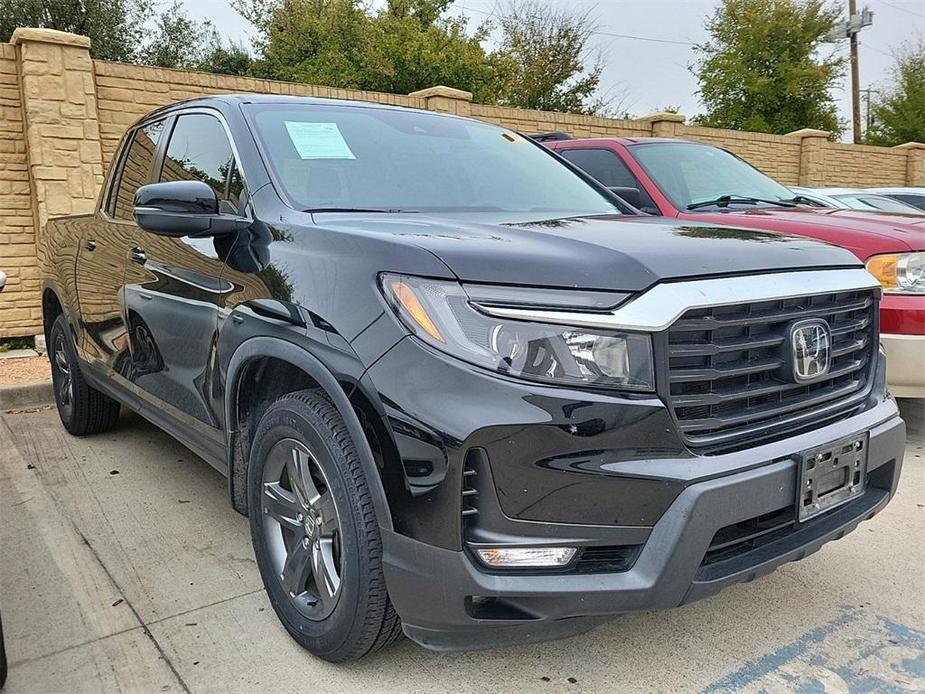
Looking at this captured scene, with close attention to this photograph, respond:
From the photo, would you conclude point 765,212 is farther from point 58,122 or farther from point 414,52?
point 414,52

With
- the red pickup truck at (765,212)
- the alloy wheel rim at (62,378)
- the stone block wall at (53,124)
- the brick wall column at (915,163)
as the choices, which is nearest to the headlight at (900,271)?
the red pickup truck at (765,212)

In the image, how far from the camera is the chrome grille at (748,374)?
1887 mm

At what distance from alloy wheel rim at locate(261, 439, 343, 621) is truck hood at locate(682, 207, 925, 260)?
9.47 ft

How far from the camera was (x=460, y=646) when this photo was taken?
1932mm

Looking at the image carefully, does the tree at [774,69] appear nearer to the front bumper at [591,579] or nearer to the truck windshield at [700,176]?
the truck windshield at [700,176]

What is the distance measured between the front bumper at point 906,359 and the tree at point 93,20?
17.4 meters

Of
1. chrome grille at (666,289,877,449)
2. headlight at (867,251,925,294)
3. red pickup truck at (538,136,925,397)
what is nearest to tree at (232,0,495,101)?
red pickup truck at (538,136,925,397)

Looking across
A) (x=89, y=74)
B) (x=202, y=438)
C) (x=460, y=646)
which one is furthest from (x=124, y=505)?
(x=89, y=74)

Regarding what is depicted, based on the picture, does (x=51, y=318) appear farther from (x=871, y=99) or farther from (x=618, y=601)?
(x=871, y=99)

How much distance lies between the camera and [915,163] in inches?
655

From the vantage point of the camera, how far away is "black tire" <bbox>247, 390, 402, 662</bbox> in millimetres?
2004

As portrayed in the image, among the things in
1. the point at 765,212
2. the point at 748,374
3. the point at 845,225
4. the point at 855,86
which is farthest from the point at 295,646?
the point at 855,86

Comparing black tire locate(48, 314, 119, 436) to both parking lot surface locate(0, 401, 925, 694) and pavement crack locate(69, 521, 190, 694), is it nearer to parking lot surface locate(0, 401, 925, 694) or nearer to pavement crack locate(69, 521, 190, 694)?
parking lot surface locate(0, 401, 925, 694)

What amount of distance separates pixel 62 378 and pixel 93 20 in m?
15.8
